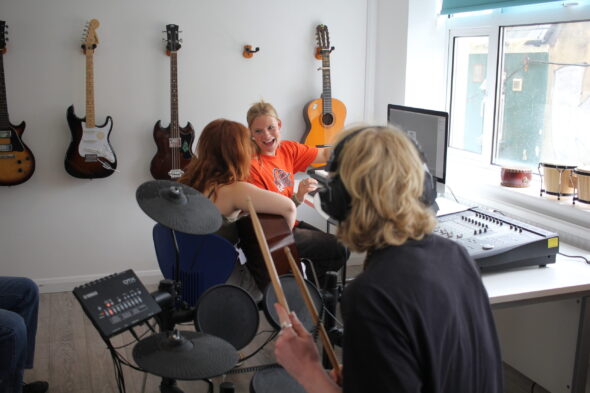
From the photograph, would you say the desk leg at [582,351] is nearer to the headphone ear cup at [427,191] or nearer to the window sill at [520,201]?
the window sill at [520,201]

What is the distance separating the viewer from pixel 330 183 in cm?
119

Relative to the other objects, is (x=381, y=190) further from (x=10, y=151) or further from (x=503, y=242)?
(x=10, y=151)

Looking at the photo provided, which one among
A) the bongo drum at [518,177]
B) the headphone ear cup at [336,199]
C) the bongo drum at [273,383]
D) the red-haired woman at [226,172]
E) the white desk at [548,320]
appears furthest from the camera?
the bongo drum at [518,177]

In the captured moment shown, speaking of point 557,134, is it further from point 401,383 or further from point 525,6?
point 401,383

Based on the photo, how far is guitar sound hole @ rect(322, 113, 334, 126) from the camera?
3.97m

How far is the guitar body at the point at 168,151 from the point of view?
367cm

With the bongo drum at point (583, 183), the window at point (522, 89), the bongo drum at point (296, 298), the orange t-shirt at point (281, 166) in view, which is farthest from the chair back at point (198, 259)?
the window at point (522, 89)

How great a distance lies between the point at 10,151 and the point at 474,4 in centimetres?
266

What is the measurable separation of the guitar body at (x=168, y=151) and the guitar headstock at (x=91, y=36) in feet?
1.83

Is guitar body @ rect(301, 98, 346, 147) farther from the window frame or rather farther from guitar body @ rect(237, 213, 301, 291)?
guitar body @ rect(237, 213, 301, 291)

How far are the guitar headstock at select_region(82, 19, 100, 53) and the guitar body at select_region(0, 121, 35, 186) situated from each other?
0.56 meters

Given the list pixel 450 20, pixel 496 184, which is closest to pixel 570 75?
pixel 496 184

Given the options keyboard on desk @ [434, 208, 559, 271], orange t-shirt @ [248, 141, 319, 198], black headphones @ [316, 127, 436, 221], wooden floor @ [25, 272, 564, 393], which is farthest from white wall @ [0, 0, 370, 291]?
black headphones @ [316, 127, 436, 221]

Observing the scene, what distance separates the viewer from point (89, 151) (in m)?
3.60
